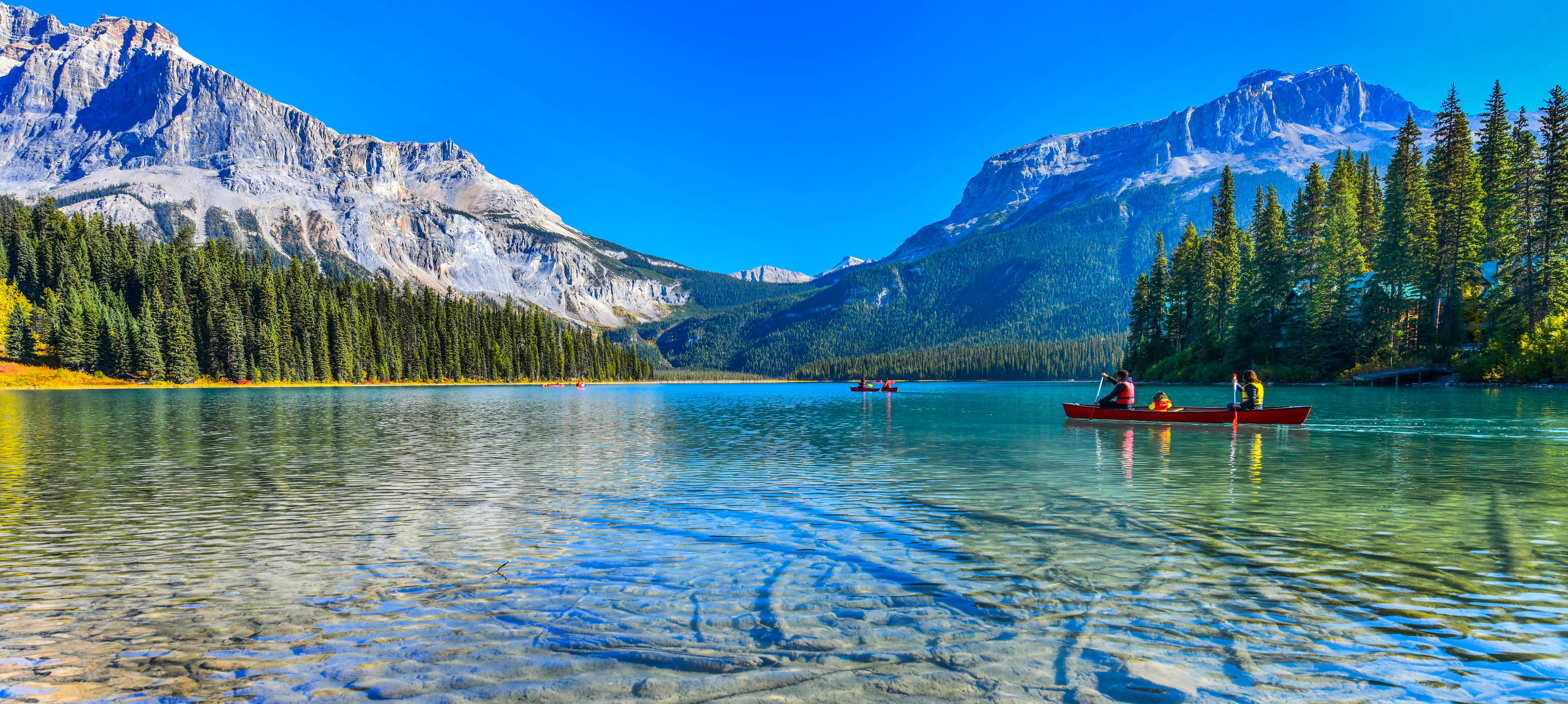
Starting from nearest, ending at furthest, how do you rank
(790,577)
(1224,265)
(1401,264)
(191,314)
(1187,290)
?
(790,577)
(1401,264)
(1224,265)
(1187,290)
(191,314)

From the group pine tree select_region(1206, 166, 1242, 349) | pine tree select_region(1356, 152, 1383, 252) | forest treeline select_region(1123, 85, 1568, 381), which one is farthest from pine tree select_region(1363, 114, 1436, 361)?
pine tree select_region(1206, 166, 1242, 349)

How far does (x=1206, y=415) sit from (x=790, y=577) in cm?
3253

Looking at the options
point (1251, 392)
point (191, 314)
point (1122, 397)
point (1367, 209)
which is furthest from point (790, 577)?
point (191, 314)

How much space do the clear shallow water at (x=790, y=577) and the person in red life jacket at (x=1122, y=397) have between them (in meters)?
11.6

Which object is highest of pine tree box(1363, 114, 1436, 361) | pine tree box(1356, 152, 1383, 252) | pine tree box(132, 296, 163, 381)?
pine tree box(1356, 152, 1383, 252)

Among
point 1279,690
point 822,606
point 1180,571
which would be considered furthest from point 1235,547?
point 822,606

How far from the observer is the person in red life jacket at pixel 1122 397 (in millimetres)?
37000

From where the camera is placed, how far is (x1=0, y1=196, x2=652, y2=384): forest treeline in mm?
102750

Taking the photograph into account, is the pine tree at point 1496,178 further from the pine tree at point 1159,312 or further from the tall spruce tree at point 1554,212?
the pine tree at point 1159,312

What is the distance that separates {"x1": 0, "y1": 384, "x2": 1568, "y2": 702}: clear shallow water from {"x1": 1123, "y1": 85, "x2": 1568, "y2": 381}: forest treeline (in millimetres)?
56314

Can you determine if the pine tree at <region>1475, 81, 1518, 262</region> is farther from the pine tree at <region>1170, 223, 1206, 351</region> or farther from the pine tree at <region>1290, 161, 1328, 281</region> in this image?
the pine tree at <region>1170, 223, 1206, 351</region>

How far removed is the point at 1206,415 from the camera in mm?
34719

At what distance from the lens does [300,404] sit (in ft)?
202

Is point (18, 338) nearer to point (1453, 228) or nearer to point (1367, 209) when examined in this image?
point (1453, 228)
